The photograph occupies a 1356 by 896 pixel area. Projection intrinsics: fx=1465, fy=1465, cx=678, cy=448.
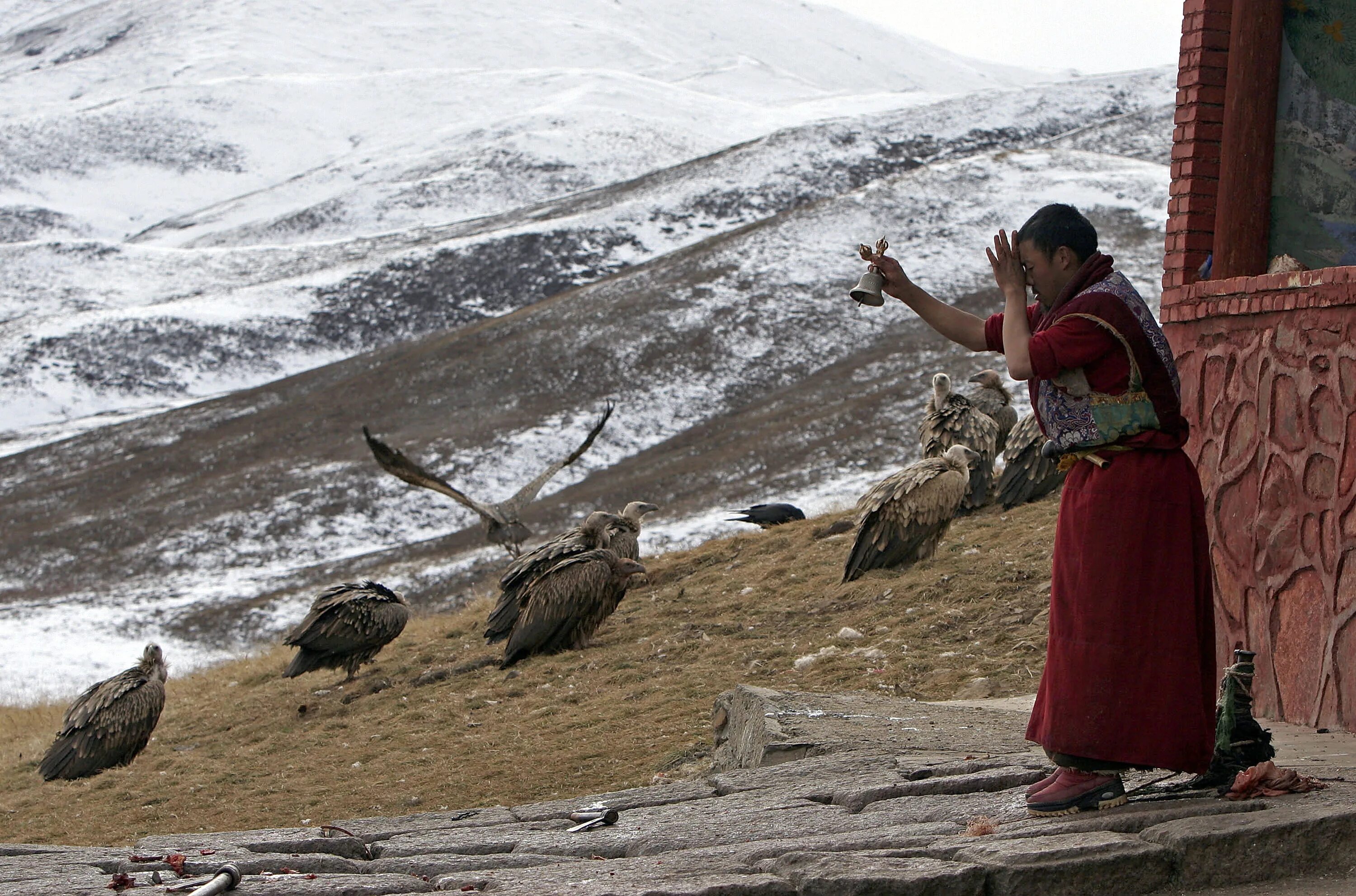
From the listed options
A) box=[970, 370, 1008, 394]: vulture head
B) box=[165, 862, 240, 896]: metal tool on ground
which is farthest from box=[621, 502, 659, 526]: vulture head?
box=[165, 862, 240, 896]: metal tool on ground

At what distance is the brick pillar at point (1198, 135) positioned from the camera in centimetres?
755

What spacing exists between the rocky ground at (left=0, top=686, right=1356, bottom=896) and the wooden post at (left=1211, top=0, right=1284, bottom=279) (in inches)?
101

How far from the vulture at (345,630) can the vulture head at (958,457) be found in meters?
5.10

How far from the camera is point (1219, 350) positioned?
721 cm

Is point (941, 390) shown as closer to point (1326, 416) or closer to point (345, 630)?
point (345, 630)

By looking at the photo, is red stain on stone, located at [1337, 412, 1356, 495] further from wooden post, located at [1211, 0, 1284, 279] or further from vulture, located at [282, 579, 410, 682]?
vulture, located at [282, 579, 410, 682]

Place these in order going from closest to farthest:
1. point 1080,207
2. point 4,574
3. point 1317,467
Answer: point 1317,467 → point 4,574 → point 1080,207

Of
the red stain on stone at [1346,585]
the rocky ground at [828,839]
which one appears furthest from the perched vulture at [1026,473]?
the red stain on stone at [1346,585]

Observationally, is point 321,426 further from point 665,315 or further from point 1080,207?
point 1080,207

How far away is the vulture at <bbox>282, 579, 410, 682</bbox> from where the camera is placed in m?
13.1

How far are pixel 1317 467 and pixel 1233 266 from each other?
57.8 inches

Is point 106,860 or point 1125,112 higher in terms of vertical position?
point 1125,112

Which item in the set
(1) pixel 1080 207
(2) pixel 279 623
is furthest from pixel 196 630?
(1) pixel 1080 207

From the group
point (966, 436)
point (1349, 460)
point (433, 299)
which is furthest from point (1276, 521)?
point (433, 299)
